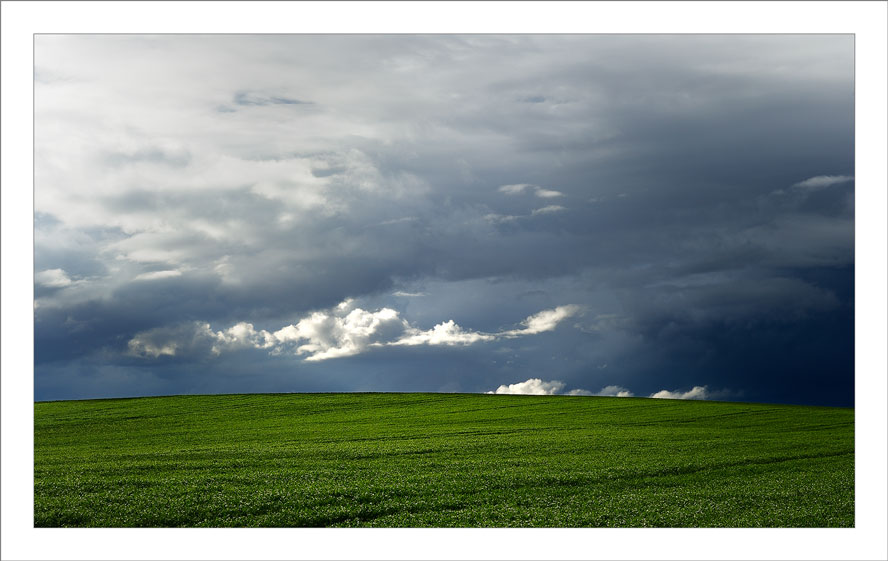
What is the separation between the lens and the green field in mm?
19016

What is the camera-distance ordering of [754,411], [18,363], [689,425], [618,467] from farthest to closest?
[754,411] < [689,425] < [618,467] < [18,363]

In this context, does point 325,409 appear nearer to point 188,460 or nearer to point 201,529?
point 188,460

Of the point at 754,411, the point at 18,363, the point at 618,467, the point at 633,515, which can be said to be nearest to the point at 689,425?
the point at 754,411

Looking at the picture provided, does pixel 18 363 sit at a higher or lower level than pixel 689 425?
higher

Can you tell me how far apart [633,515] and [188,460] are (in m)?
16.5

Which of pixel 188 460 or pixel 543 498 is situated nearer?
pixel 543 498

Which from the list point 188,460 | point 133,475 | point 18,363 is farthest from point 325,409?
point 18,363

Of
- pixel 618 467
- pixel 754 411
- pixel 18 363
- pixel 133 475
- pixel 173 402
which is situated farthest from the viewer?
pixel 173 402

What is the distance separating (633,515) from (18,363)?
694 inches

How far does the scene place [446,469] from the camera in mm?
24453

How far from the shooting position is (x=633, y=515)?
18.9m

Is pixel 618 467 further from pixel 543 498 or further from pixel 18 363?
pixel 18 363

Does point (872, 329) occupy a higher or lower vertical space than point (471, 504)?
higher

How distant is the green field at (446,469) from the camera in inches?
749
